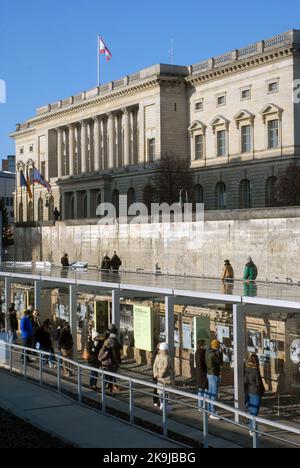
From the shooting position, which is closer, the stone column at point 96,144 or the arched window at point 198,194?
the arched window at point 198,194

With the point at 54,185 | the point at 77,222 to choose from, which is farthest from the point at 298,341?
the point at 54,185

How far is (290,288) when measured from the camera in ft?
66.2

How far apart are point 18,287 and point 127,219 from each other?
2247cm

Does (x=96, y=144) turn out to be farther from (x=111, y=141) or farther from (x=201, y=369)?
(x=201, y=369)

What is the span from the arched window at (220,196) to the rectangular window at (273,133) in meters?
7.45

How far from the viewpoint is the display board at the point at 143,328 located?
862 inches

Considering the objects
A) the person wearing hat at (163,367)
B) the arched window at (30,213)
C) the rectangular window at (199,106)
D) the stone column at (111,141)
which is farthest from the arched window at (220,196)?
the person wearing hat at (163,367)

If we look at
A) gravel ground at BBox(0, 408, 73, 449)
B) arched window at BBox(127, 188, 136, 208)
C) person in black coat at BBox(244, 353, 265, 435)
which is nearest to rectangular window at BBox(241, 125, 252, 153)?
arched window at BBox(127, 188, 136, 208)

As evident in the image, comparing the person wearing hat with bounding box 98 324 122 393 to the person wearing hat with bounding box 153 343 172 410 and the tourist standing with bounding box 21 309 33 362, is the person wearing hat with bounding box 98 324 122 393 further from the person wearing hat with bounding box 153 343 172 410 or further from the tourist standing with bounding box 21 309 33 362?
the tourist standing with bounding box 21 309 33 362

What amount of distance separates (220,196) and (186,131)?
939 cm

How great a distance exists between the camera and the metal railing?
1315 centimetres

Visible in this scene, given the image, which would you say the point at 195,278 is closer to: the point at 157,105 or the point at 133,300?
the point at 133,300

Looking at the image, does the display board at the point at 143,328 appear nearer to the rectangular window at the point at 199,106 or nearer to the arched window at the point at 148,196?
the arched window at the point at 148,196
